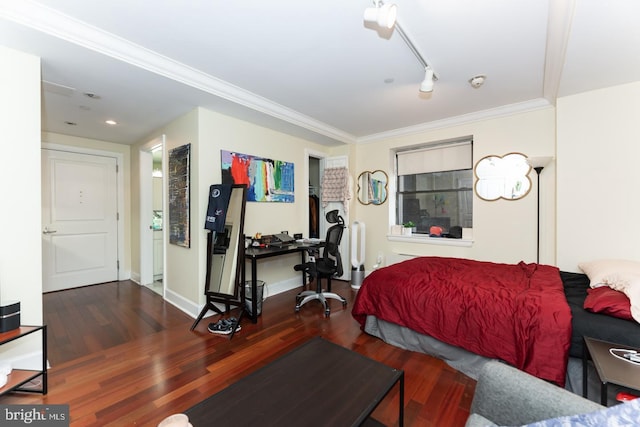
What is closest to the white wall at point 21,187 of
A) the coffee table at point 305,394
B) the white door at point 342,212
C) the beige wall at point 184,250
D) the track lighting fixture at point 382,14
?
the beige wall at point 184,250

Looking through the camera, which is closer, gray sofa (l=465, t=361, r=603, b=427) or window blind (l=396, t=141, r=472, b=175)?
gray sofa (l=465, t=361, r=603, b=427)

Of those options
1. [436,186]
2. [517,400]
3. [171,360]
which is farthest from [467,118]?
[171,360]

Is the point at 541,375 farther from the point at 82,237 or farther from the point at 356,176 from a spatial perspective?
the point at 82,237

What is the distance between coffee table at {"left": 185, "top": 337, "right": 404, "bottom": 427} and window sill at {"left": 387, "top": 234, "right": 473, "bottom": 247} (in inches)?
113

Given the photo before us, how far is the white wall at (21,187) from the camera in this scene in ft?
6.48

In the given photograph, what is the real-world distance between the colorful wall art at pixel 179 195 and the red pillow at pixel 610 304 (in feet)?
12.3

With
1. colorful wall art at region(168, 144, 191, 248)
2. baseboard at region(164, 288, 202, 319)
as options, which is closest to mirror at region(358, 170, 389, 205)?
colorful wall art at region(168, 144, 191, 248)

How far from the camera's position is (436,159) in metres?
4.28

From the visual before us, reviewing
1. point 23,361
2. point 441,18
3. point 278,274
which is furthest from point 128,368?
point 441,18

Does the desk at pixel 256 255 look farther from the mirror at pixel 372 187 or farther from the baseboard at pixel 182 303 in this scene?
the mirror at pixel 372 187

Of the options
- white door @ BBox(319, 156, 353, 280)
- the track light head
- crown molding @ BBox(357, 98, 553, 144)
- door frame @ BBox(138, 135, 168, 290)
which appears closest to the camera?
the track light head

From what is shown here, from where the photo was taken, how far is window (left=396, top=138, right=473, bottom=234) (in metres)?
4.05

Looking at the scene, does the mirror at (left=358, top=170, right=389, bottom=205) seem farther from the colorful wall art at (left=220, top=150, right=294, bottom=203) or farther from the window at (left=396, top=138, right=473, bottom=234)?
the colorful wall art at (left=220, top=150, right=294, bottom=203)

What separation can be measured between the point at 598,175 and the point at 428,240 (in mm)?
1973
